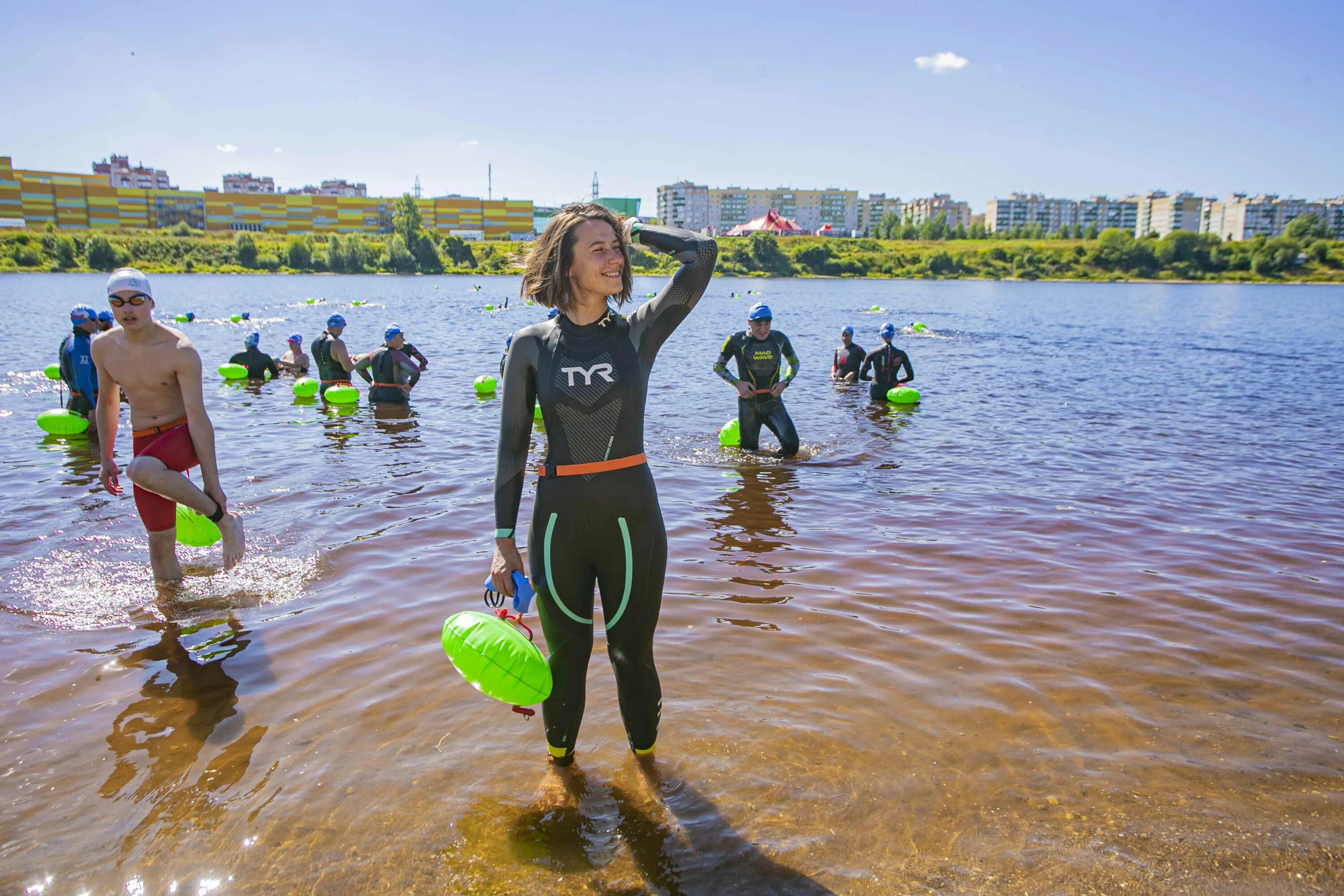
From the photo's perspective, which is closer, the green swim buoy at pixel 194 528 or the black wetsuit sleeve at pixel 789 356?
the green swim buoy at pixel 194 528

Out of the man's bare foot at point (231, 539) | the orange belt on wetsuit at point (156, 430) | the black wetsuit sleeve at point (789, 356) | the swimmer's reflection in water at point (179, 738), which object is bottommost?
the swimmer's reflection in water at point (179, 738)

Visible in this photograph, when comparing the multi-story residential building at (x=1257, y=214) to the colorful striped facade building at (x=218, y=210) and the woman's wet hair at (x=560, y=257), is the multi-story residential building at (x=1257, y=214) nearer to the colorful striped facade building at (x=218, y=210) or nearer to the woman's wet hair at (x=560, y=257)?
the colorful striped facade building at (x=218, y=210)

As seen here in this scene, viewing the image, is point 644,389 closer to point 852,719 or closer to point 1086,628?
point 852,719

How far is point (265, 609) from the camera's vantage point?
17.0 feet

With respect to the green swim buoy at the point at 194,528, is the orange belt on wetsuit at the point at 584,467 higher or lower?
higher

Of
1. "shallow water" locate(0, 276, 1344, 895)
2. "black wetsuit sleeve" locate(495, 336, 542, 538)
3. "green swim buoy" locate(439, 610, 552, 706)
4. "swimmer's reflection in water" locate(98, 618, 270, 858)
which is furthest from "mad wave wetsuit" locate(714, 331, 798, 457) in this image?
"green swim buoy" locate(439, 610, 552, 706)

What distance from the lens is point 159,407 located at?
186 inches

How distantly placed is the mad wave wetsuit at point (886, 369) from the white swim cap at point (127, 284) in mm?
11597

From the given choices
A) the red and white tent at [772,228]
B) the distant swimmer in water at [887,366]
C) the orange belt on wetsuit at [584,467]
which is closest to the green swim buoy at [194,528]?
the orange belt on wetsuit at [584,467]

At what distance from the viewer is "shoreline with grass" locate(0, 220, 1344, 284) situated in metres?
85.4

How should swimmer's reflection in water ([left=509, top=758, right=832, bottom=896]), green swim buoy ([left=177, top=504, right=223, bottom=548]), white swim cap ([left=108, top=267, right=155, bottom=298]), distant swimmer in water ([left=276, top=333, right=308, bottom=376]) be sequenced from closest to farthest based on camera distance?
swimmer's reflection in water ([left=509, top=758, right=832, bottom=896]), white swim cap ([left=108, top=267, right=155, bottom=298]), green swim buoy ([left=177, top=504, right=223, bottom=548]), distant swimmer in water ([left=276, top=333, right=308, bottom=376])

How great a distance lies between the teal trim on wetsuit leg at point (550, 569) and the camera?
2854 millimetres

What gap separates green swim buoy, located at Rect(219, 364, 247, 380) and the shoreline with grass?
2669 inches

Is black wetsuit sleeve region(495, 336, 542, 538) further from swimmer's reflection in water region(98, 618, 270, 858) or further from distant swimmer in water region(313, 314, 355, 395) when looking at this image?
distant swimmer in water region(313, 314, 355, 395)
